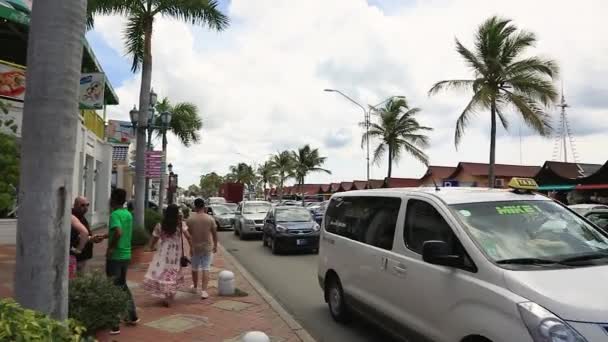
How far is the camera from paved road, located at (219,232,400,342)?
692 centimetres

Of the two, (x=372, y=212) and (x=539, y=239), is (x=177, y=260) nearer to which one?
(x=372, y=212)

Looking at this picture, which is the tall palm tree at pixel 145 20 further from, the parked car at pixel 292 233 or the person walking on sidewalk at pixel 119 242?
the person walking on sidewalk at pixel 119 242

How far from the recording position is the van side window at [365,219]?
5.91 metres

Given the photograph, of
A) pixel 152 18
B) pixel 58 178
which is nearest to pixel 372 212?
pixel 58 178

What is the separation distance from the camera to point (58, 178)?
326cm

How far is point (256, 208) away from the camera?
24.0 meters

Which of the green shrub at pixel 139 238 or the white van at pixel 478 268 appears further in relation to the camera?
the green shrub at pixel 139 238

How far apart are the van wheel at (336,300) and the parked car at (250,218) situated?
47.9 ft

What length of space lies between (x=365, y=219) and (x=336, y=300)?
1456mm

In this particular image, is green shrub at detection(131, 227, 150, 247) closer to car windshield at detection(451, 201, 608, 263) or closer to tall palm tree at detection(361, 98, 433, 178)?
car windshield at detection(451, 201, 608, 263)

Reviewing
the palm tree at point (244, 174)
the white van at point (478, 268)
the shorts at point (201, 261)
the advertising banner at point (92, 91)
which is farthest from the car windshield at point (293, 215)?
the palm tree at point (244, 174)

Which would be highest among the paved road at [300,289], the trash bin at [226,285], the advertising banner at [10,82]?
the advertising banner at [10,82]

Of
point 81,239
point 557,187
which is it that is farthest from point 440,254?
point 557,187

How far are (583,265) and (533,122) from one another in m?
20.9
